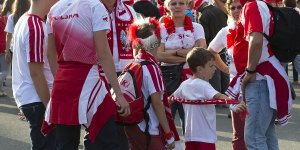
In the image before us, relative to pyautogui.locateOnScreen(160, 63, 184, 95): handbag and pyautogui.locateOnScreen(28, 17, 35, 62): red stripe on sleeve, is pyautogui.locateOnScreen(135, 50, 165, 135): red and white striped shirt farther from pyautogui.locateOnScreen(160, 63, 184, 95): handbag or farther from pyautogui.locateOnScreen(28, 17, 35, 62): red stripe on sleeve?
pyautogui.locateOnScreen(160, 63, 184, 95): handbag

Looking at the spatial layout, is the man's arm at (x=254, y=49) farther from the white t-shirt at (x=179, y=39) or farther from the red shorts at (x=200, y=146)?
the white t-shirt at (x=179, y=39)

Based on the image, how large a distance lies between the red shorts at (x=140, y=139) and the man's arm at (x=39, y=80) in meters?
0.69

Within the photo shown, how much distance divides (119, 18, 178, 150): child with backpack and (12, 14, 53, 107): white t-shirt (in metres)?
0.62

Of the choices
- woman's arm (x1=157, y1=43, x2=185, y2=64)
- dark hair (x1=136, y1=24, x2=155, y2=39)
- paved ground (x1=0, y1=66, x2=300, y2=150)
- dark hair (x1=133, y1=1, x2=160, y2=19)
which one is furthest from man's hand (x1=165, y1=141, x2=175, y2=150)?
paved ground (x1=0, y1=66, x2=300, y2=150)

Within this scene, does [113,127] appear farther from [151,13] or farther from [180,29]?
[151,13]

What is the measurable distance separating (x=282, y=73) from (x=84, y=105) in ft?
5.63

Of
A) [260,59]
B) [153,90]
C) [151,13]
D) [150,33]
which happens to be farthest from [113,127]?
[151,13]

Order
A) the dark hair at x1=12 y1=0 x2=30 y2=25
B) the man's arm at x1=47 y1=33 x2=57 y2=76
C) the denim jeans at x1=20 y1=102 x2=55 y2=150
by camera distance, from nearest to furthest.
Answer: the man's arm at x1=47 y1=33 x2=57 y2=76
the denim jeans at x1=20 y1=102 x2=55 y2=150
the dark hair at x1=12 y1=0 x2=30 y2=25

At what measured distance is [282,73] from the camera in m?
4.88

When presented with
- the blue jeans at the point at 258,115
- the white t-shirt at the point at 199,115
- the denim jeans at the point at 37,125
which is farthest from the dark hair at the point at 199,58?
the denim jeans at the point at 37,125

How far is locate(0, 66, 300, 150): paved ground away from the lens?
716cm

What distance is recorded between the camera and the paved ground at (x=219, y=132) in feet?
23.5

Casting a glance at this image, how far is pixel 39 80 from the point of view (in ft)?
14.6

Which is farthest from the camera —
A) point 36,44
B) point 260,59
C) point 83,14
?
point 260,59
